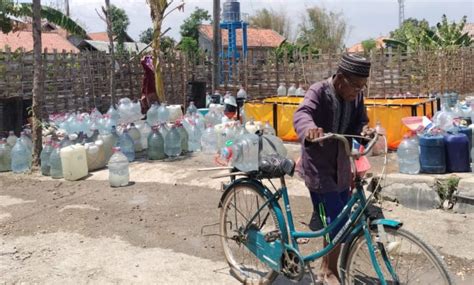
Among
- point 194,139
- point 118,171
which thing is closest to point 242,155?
point 118,171

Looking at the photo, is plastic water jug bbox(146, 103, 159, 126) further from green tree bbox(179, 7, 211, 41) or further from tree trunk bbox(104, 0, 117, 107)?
green tree bbox(179, 7, 211, 41)

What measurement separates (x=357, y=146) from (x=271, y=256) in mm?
1083

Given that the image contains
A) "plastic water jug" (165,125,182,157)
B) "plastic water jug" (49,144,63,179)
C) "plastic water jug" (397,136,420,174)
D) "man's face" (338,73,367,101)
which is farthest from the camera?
"plastic water jug" (165,125,182,157)

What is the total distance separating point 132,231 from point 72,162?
2.77m

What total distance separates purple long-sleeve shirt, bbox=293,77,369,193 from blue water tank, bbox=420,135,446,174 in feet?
12.4

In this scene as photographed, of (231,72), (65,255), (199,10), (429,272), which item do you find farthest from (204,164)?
(199,10)

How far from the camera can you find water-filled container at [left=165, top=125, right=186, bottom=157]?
9.12 metres

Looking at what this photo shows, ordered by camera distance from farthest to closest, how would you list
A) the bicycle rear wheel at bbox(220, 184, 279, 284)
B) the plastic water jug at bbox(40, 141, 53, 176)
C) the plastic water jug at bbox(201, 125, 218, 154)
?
A: the plastic water jug at bbox(201, 125, 218, 154) → the plastic water jug at bbox(40, 141, 53, 176) → the bicycle rear wheel at bbox(220, 184, 279, 284)

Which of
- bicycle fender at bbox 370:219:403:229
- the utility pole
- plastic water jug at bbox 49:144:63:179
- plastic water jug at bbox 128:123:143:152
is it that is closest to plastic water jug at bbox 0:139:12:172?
plastic water jug at bbox 49:144:63:179

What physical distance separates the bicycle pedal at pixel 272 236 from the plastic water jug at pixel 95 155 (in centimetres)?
509

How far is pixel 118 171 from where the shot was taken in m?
7.24

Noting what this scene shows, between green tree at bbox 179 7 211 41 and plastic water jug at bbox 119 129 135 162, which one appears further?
green tree at bbox 179 7 211 41

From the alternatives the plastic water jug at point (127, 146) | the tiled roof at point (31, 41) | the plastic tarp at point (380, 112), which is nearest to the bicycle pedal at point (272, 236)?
the plastic water jug at point (127, 146)

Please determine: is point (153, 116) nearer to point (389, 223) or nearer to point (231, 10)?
point (389, 223)
